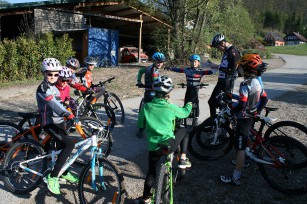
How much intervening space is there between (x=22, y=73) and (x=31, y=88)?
226cm

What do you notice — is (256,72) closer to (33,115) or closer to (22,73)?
(33,115)

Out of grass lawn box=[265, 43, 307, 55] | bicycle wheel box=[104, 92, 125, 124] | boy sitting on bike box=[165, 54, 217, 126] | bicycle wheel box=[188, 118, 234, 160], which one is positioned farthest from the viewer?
grass lawn box=[265, 43, 307, 55]

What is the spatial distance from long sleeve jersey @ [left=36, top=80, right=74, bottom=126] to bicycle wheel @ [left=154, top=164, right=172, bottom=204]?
1451 millimetres

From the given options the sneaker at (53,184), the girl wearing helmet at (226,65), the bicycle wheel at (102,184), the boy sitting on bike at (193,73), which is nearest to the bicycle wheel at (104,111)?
the boy sitting on bike at (193,73)

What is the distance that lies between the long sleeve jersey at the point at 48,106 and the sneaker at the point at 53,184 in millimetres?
766

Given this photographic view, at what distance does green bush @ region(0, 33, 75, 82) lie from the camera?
42.8 feet

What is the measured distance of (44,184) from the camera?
4.02 meters

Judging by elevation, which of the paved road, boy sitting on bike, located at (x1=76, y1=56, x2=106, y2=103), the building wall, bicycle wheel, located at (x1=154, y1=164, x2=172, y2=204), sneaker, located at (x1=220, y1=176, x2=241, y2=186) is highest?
the building wall

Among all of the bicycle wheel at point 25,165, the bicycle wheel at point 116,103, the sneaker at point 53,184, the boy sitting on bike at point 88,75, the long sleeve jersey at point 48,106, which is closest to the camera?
the sneaker at point 53,184

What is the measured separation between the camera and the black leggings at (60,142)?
148 inches

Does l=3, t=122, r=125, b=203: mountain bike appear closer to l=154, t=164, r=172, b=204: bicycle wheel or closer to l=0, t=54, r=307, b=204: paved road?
l=0, t=54, r=307, b=204: paved road

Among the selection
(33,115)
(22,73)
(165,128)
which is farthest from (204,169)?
(22,73)

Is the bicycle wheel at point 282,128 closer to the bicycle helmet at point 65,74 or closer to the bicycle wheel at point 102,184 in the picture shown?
the bicycle wheel at point 102,184

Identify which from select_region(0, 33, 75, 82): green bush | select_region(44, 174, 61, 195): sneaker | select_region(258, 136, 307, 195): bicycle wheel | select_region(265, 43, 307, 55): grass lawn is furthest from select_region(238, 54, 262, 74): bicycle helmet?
select_region(265, 43, 307, 55): grass lawn
